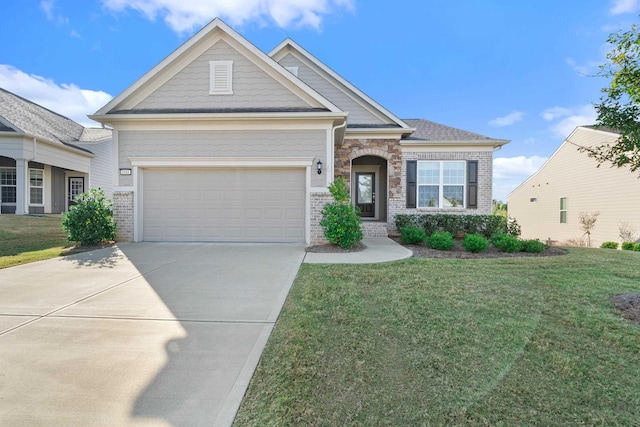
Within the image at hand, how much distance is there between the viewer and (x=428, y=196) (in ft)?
42.5

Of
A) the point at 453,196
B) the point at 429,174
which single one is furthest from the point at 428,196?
the point at 453,196

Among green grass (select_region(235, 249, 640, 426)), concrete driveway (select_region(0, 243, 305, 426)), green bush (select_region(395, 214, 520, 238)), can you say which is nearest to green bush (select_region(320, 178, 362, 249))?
concrete driveway (select_region(0, 243, 305, 426))

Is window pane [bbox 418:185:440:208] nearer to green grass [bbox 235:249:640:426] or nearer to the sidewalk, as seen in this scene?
the sidewalk

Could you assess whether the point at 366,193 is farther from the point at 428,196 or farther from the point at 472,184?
the point at 472,184

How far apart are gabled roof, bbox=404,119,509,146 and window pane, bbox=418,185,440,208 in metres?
1.98

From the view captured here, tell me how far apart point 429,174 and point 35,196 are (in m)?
19.1

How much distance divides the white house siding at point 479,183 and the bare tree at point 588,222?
21.4ft

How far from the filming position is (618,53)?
3.96 meters

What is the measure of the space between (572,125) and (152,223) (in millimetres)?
21517

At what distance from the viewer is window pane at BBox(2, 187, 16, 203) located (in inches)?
587

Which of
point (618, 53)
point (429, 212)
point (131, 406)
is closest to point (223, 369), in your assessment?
point (131, 406)

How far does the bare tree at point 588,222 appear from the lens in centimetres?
1509

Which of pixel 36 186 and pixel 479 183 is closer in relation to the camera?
pixel 479 183

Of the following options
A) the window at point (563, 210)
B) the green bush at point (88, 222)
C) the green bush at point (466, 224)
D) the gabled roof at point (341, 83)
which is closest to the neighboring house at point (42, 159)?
the green bush at point (88, 222)
